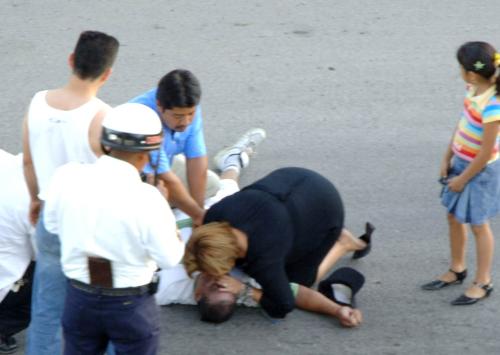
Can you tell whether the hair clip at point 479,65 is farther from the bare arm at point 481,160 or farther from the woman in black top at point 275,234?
the woman in black top at point 275,234

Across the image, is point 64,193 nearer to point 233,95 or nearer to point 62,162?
point 62,162

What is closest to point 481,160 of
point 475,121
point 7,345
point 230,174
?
point 475,121

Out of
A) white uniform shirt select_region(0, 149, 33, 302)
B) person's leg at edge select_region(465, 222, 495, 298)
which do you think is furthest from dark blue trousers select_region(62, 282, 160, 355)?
person's leg at edge select_region(465, 222, 495, 298)

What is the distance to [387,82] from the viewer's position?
7.30 metres

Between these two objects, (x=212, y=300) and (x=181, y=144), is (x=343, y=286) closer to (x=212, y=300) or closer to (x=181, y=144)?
(x=212, y=300)

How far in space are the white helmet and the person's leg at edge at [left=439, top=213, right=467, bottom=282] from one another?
194 centimetres

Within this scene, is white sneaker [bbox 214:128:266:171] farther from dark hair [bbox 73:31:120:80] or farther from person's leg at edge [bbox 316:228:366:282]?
dark hair [bbox 73:31:120:80]

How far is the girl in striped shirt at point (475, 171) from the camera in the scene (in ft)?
15.6

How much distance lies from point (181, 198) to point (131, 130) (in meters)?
1.13

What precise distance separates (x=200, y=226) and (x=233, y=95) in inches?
99.3

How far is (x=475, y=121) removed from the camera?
486cm

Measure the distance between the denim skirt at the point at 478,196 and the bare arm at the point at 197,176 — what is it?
1289mm

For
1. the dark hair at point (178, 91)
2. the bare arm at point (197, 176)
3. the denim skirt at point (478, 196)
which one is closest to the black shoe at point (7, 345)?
the bare arm at point (197, 176)

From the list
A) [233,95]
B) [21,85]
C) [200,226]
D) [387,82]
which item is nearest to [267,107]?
[233,95]
